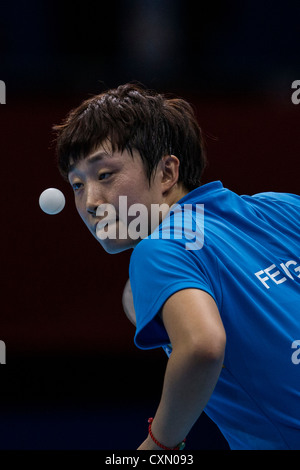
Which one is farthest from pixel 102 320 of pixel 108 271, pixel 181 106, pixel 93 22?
pixel 181 106

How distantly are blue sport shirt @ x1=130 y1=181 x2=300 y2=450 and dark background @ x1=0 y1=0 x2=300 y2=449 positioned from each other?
1.47 m

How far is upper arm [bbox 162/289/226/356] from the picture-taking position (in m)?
0.70

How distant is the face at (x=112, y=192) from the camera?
101 centimetres

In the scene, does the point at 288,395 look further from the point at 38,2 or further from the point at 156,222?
the point at 38,2

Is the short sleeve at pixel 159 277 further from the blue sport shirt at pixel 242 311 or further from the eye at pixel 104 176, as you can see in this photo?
the eye at pixel 104 176

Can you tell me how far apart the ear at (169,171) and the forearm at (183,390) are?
1.37 ft

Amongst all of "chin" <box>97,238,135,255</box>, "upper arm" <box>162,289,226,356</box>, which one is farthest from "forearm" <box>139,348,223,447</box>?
"chin" <box>97,238,135,255</box>

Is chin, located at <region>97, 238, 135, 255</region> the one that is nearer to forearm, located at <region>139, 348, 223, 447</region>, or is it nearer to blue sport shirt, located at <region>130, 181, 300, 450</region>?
blue sport shirt, located at <region>130, 181, 300, 450</region>

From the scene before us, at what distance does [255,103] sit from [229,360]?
5.82 ft

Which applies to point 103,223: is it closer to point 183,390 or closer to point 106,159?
point 106,159

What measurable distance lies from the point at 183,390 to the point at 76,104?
184 cm

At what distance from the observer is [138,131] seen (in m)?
1.08

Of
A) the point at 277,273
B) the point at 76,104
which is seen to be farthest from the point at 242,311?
the point at 76,104

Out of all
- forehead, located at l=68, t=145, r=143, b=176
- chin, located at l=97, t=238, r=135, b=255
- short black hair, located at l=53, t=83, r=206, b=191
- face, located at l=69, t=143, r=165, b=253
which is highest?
short black hair, located at l=53, t=83, r=206, b=191
